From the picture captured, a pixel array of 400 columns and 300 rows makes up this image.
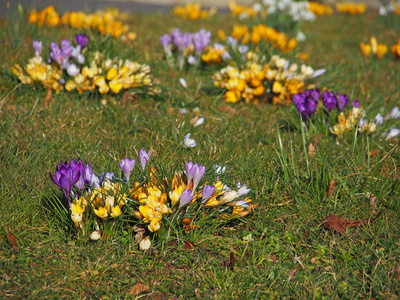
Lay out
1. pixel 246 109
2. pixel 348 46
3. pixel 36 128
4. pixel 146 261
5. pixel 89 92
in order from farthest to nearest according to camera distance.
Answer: pixel 348 46 < pixel 246 109 < pixel 89 92 < pixel 36 128 < pixel 146 261

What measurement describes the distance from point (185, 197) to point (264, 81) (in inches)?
87.2

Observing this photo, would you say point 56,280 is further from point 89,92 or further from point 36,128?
point 89,92

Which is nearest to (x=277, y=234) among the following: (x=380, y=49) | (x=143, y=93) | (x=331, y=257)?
(x=331, y=257)

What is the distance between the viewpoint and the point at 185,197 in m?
2.09

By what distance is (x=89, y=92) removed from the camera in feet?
11.8

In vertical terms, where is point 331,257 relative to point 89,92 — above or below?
below

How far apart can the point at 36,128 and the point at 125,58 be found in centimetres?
125

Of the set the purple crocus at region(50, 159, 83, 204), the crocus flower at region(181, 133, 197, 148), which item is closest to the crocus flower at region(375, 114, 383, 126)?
the crocus flower at region(181, 133, 197, 148)

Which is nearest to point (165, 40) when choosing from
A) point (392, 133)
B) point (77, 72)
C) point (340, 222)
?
point (77, 72)

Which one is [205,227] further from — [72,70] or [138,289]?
[72,70]

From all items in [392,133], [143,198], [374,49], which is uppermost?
[143,198]

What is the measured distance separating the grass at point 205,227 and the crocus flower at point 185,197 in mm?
236

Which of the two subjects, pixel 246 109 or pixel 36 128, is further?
pixel 246 109

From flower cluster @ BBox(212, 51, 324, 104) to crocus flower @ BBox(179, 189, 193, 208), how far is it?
1952mm
